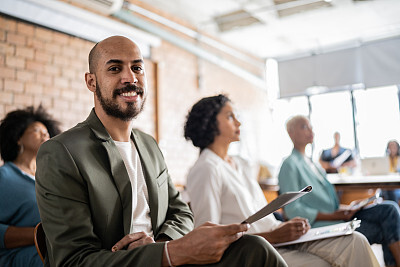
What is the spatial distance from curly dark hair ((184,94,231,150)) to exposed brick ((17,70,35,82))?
282cm

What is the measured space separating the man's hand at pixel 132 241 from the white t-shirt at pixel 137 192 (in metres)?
0.16

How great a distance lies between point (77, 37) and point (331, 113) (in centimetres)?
735

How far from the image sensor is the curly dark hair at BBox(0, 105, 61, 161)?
2275 mm

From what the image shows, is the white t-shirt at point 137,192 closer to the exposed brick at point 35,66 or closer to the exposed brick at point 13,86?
the exposed brick at point 13,86

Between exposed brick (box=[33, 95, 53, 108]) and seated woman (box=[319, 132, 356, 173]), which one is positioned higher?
exposed brick (box=[33, 95, 53, 108])

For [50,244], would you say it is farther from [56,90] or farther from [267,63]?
[267,63]

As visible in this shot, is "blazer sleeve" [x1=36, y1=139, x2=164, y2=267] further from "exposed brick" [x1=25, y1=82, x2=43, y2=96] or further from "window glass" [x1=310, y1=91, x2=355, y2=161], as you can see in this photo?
"window glass" [x1=310, y1=91, x2=355, y2=161]

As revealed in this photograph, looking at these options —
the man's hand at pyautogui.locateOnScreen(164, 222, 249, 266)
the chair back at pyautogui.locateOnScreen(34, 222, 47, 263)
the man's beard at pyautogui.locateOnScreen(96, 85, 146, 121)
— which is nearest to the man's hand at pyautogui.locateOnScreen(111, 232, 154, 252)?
the man's hand at pyautogui.locateOnScreen(164, 222, 249, 266)

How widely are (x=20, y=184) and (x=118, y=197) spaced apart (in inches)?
39.4

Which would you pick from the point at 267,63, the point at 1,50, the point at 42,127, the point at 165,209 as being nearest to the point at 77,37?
the point at 1,50

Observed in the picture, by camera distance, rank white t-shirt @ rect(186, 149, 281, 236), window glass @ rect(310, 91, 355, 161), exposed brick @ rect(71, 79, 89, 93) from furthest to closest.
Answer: window glass @ rect(310, 91, 355, 161) < exposed brick @ rect(71, 79, 89, 93) < white t-shirt @ rect(186, 149, 281, 236)

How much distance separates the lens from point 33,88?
15.0 feet

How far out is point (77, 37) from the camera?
16.9 feet

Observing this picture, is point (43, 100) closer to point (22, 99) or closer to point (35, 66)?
point (22, 99)
